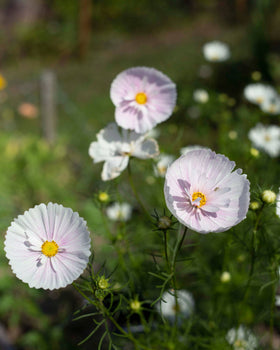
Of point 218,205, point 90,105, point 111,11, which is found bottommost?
point 218,205

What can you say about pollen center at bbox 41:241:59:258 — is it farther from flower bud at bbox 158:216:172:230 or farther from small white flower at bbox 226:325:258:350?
small white flower at bbox 226:325:258:350

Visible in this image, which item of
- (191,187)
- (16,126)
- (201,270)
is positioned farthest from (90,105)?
(191,187)

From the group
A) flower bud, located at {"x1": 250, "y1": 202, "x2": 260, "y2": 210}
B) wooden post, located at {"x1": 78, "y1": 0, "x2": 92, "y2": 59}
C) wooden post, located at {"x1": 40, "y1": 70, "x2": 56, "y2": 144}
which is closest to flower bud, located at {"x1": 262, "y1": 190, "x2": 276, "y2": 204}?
flower bud, located at {"x1": 250, "y1": 202, "x2": 260, "y2": 210}

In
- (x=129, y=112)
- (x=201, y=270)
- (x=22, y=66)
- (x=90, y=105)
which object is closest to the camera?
(x=129, y=112)

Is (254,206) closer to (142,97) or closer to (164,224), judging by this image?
(164,224)

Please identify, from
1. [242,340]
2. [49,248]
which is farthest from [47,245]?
[242,340]

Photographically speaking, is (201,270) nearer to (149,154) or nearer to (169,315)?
(169,315)
